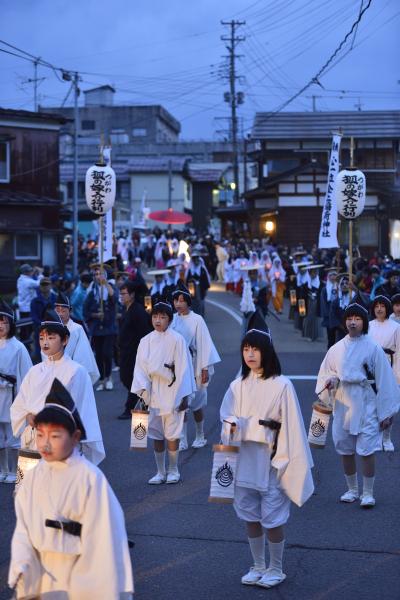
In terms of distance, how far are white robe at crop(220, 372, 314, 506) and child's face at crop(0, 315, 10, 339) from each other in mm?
3356

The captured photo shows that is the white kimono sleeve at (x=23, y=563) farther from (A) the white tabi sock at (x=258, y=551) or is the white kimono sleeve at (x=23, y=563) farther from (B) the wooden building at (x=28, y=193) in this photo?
(B) the wooden building at (x=28, y=193)

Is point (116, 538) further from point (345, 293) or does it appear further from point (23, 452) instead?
point (345, 293)

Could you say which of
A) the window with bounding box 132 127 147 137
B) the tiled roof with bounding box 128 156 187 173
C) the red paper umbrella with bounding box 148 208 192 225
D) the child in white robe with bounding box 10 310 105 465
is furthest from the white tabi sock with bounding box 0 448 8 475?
the window with bounding box 132 127 147 137

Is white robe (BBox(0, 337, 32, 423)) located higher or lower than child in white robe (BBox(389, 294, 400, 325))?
lower

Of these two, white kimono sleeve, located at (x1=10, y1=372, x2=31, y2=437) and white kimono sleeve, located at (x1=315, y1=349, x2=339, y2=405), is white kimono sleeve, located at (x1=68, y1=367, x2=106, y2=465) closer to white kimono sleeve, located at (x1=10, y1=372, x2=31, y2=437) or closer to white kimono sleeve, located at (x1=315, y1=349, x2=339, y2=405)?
white kimono sleeve, located at (x1=10, y1=372, x2=31, y2=437)

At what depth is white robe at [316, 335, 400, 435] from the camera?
7781mm

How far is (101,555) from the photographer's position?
4078 mm

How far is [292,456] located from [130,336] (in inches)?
267

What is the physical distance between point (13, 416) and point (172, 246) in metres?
29.9

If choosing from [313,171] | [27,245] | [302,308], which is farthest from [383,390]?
[313,171]

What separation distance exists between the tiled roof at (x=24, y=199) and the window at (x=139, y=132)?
37.8 metres

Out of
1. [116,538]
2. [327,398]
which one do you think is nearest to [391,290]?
[327,398]

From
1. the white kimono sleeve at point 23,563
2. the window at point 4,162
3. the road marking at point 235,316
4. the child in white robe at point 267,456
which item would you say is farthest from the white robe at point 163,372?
the window at point 4,162

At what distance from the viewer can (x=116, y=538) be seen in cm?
412
